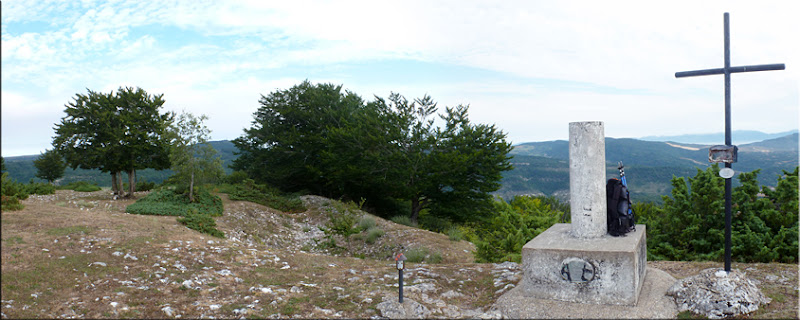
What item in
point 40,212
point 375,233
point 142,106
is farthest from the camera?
point 142,106

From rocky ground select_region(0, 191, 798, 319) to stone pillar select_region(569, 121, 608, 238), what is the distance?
1.83 m

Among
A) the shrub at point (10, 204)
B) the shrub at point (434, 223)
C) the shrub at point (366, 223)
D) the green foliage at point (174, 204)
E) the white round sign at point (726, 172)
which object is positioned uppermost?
the white round sign at point (726, 172)

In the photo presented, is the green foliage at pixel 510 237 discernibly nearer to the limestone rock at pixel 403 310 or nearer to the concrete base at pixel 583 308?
the concrete base at pixel 583 308

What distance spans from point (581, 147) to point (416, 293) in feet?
13.6

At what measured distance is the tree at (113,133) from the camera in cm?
2025

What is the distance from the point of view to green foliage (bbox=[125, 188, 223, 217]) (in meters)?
17.0

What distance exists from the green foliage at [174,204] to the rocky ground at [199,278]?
330 centimetres

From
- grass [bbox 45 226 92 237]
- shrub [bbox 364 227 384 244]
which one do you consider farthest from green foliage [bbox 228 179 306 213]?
grass [bbox 45 226 92 237]

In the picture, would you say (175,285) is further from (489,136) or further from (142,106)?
(489,136)

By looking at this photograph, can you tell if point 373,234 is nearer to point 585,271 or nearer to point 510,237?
point 510,237

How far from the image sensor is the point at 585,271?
7.66 metres

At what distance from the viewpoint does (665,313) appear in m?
7.36

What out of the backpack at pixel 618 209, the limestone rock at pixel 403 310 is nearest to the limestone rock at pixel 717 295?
the backpack at pixel 618 209

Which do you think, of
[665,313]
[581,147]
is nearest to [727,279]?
[665,313]
